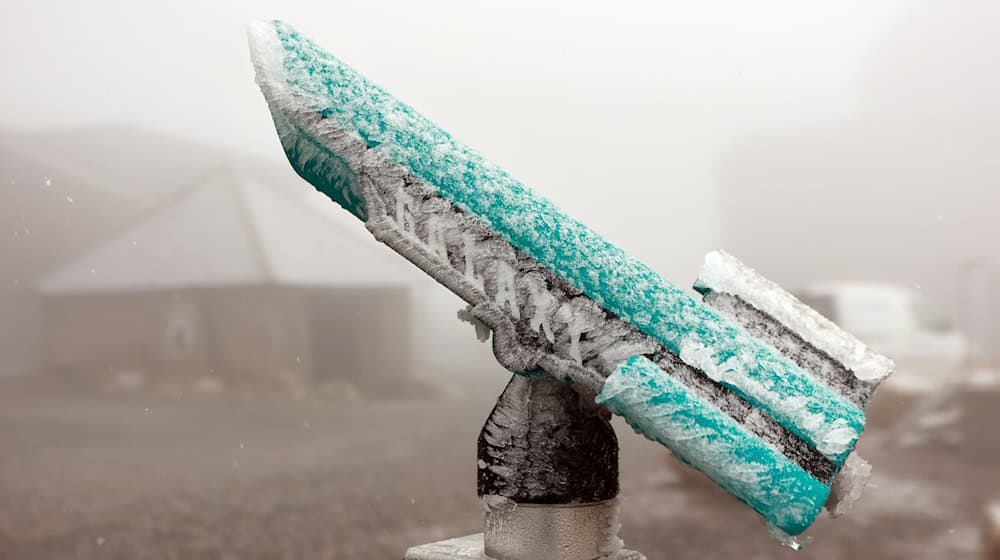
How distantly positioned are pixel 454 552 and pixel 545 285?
198mm

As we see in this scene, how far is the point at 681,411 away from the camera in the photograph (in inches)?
17.4

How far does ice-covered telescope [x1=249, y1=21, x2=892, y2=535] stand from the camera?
455mm

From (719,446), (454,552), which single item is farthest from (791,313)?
(454,552)

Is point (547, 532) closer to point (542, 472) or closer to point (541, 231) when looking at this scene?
point (542, 472)

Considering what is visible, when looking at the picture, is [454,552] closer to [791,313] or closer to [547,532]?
[547,532]

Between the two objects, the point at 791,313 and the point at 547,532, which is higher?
the point at 791,313

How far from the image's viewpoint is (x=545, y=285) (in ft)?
1.55

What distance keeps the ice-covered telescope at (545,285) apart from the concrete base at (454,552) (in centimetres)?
13

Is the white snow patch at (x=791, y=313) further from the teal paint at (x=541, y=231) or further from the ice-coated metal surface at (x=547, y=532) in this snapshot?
the ice-coated metal surface at (x=547, y=532)

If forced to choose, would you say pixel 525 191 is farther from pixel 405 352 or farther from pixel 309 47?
pixel 405 352

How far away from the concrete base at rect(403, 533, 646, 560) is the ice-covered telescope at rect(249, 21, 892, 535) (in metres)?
0.13

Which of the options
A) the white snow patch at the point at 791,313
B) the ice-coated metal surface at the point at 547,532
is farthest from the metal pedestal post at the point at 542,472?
the white snow patch at the point at 791,313

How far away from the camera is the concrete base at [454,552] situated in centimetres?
52

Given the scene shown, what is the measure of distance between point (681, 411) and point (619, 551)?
149 millimetres
